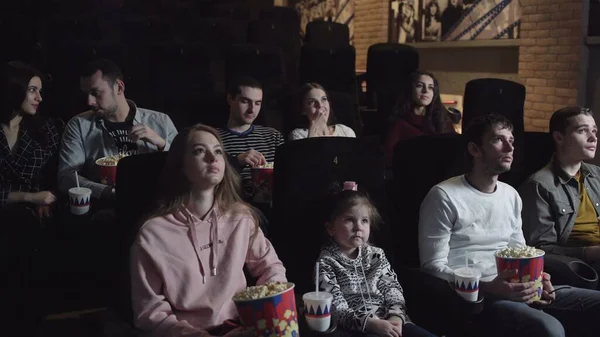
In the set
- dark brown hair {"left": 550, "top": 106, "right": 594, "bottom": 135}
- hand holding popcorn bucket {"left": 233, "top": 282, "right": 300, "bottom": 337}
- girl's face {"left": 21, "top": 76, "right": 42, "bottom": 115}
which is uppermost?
girl's face {"left": 21, "top": 76, "right": 42, "bottom": 115}

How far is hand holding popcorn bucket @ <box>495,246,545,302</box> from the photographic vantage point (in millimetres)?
1962

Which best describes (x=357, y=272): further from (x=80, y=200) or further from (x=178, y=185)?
(x=80, y=200)

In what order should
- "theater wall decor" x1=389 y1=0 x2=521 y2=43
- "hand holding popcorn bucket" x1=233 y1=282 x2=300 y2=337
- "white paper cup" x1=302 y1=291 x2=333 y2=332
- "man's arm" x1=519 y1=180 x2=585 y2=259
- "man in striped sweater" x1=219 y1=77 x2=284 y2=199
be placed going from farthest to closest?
1. "theater wall decor" x1=389 y1=0 x2=521 y2=43
2. "man in striped sweater" x1=219 y1=77 x2=284 y2=199
3. "man's arm" x1=519 y1=180 x2=585 y2=259
4. "white paper cup" x1=302 y1=291 x2=333 y2=332
5. "hand holding popcorn bucket" x1=233 y1=282 x2=300 y2=337

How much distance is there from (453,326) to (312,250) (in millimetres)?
510

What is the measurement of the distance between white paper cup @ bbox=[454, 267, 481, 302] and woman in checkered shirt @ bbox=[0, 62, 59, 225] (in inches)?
68.0

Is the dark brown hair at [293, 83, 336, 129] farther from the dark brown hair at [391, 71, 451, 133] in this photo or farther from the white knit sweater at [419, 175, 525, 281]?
the white knit sweater at [419, 175, 525, 281]

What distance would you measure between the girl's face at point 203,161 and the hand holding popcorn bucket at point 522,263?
856 mm

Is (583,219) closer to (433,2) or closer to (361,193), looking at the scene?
(361,193)

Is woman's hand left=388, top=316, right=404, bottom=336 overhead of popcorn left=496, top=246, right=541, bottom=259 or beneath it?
beneath

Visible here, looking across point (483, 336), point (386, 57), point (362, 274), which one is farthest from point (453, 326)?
point (386, 57)

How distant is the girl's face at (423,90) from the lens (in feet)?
13.1

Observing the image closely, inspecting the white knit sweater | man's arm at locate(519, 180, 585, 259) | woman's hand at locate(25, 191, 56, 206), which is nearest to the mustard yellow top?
man's arm at locate(519, 180, 585, 259)

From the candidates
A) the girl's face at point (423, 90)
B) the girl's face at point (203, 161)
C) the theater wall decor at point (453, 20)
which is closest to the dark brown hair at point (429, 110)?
the girl's face at point (423, 90)

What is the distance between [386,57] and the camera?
4992 millimetres
